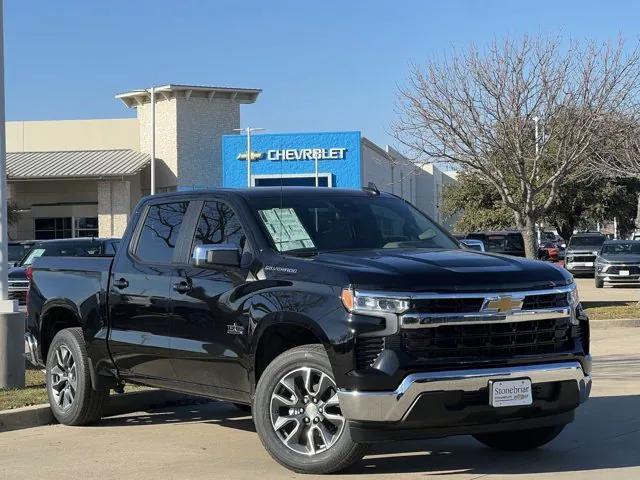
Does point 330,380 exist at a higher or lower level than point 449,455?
higher

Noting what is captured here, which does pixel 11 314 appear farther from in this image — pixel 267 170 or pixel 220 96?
pixel 220 96

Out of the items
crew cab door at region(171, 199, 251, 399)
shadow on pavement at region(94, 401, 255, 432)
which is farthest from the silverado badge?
shadow on pavement at region(94, 401, 255, 432)

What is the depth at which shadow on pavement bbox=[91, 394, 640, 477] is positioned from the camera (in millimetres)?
7195

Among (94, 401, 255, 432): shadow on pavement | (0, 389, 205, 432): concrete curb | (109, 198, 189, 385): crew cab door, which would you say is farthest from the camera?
(94, 401, 255, 432): shadow on pavement

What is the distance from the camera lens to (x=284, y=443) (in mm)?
6898

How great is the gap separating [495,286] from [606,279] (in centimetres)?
2917

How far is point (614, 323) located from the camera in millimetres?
18859

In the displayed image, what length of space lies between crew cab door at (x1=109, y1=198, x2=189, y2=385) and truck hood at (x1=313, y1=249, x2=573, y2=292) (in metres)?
1.58

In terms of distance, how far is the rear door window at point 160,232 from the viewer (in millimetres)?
Result: 8281

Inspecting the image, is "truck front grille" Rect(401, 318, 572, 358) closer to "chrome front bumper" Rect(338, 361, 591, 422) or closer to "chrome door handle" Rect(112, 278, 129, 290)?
"chrome front bumper" Rect(338, 361, 591, 422)

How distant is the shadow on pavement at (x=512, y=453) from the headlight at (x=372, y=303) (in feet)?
4.22

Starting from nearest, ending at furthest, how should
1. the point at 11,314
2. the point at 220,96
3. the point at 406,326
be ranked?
the point at 406,326, the point at 11,314, the point at 220,96

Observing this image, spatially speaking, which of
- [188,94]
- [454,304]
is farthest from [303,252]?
[188,94]

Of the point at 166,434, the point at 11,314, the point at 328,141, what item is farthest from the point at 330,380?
the point at 328,141
